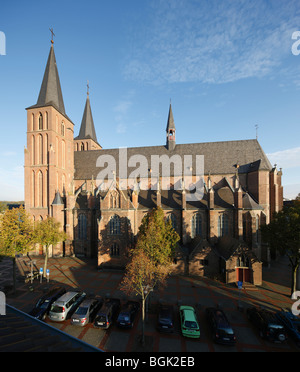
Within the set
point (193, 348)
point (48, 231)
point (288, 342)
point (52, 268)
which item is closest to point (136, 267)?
point (193, 348)

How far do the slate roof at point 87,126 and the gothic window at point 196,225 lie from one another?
39167 mm

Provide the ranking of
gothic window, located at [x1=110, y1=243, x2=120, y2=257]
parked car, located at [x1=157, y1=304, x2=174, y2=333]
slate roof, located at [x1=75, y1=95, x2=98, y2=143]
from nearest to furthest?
parked car, located at [x1=157, y1=304, x2=174, y2=333] < gothic window, located at [x1=110, y1=243, x2=120, y2=257] < slate roof, located at [x1=75, y1=95, x2=98, y2=143]

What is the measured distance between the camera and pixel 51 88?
35562 mm

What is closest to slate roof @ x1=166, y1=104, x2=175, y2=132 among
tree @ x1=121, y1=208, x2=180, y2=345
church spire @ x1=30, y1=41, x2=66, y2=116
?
church spire @ x1=30, y1=41, x2=66, y2=116

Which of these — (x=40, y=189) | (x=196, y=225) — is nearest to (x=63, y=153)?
(x=40, y=189)

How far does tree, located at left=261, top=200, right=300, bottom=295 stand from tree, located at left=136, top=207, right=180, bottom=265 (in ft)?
36.4

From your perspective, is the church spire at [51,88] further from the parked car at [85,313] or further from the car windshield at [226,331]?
the car windshield at [226,331]

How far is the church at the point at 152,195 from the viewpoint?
26156 mm

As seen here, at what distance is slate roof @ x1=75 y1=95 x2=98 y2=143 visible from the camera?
53.3 m

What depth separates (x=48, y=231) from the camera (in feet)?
85.3

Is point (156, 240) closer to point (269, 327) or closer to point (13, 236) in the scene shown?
point (269, 327)

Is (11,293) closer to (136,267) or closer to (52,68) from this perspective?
(136,267)

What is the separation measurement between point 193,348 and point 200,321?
3.27 metres

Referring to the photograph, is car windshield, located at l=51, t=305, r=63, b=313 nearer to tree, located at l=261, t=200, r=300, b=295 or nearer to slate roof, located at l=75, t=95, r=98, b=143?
tree, located at l=261, t=200, r=300, b=295
